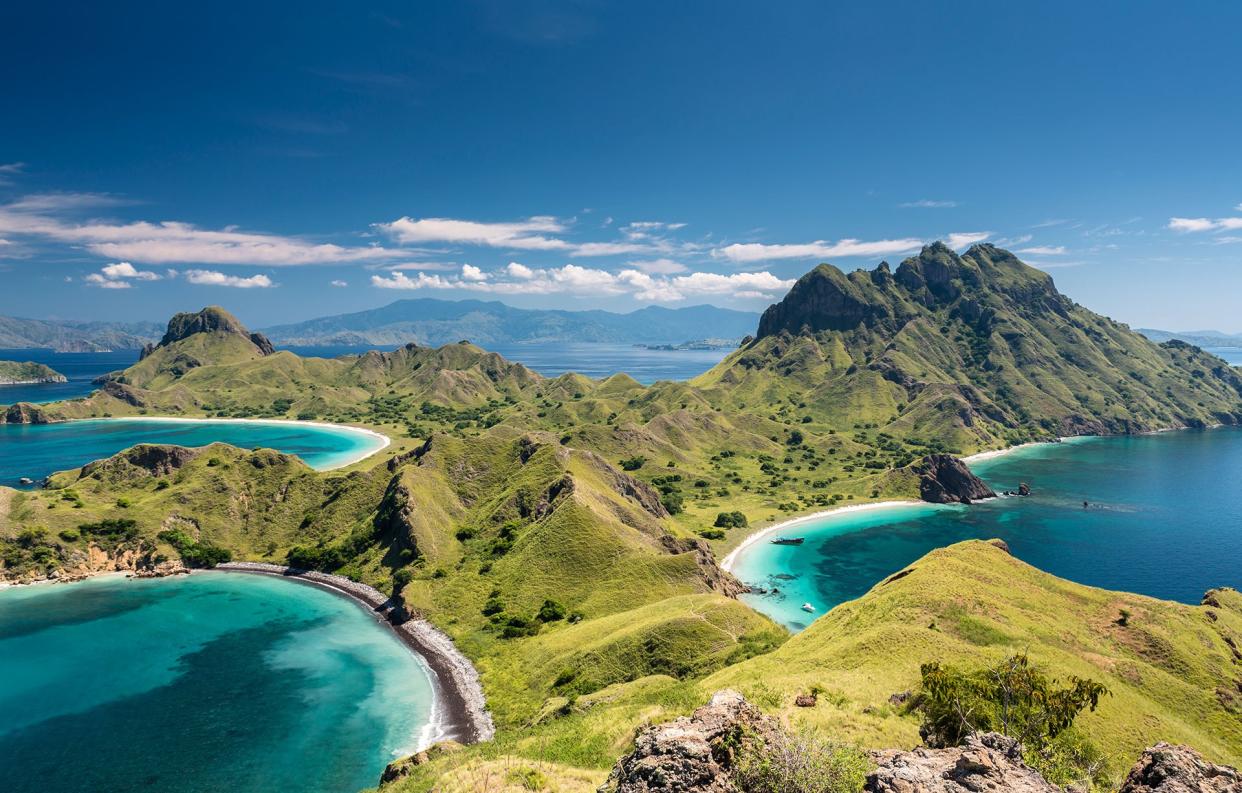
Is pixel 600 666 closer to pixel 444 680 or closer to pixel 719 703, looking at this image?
pixel 444 680

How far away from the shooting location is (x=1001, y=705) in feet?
160

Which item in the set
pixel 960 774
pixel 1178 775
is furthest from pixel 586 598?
pixel 1178 775

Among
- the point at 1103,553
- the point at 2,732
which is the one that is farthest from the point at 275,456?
the point at 1103,553

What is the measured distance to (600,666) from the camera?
89.3 m

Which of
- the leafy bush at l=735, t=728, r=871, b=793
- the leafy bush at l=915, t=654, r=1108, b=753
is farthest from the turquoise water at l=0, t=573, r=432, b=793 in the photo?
the leafy bush at l=915, t=654, r=1108, b=753

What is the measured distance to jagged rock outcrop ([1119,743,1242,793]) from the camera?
91.8ft

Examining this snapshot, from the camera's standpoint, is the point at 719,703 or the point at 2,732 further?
the point at 2,732

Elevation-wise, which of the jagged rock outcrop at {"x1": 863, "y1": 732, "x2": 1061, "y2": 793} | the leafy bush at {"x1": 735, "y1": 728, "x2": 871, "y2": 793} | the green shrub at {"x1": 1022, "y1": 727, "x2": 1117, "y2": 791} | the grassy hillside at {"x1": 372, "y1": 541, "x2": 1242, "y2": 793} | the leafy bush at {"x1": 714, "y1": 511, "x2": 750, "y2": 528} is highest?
the jagged rock outcrop at {"x1": 863, "y1": 732, "x2": 1061, "y2": 793}

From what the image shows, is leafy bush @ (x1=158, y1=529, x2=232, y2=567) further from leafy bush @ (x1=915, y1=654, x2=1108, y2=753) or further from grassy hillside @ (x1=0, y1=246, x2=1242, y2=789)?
leafy bush @ (x1=915, y1=654, x2=1108, y2=753)

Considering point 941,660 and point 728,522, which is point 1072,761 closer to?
point 941,660

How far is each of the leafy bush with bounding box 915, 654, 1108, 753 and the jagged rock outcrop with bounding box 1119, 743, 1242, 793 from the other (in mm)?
13460

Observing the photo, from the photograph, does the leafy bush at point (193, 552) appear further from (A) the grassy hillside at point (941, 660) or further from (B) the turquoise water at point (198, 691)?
(A) the grassy hillside at point (941, 660)

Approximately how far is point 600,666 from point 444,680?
92.6 ft

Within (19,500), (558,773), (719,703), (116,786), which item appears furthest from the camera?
(19,500)
